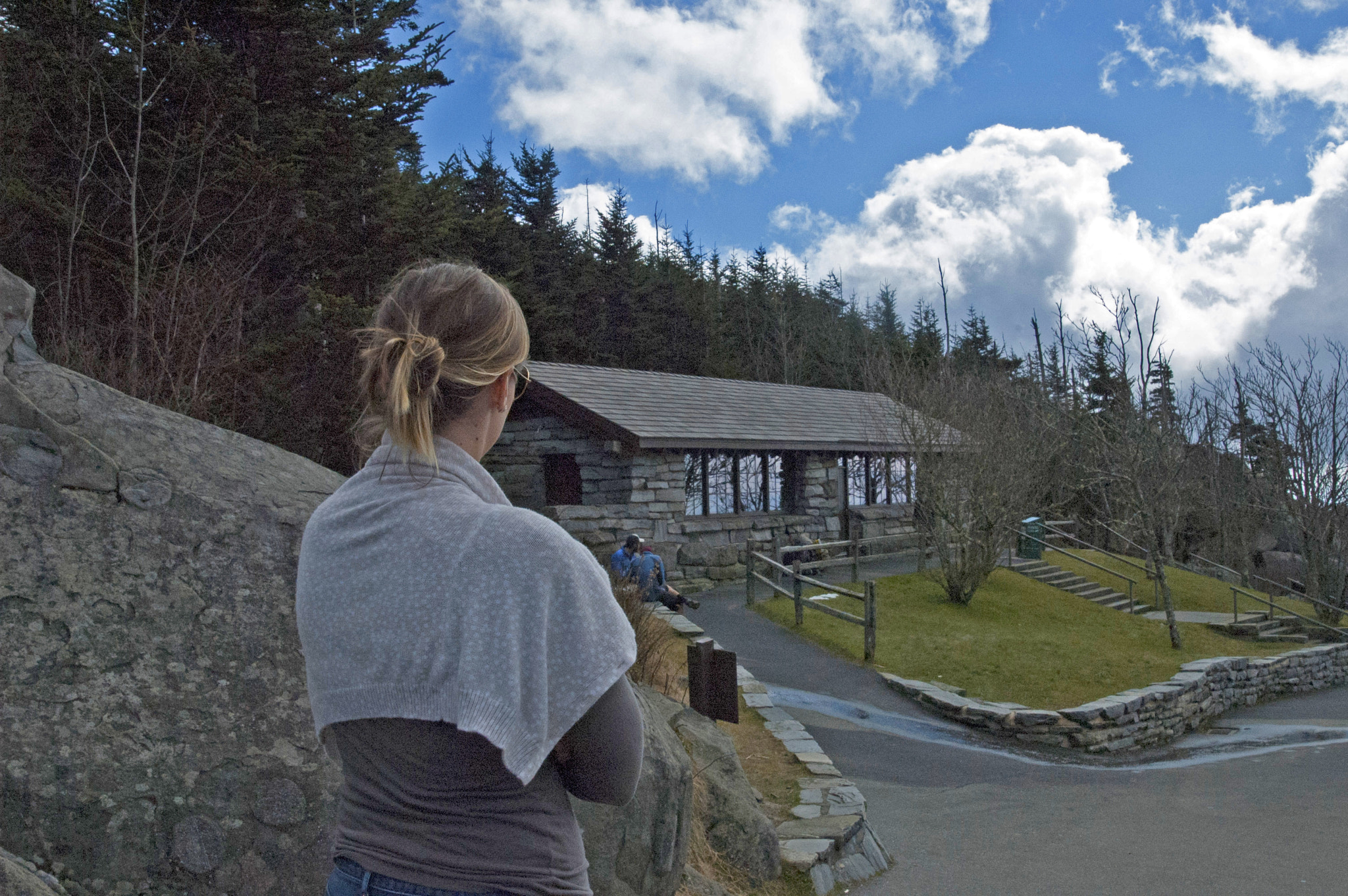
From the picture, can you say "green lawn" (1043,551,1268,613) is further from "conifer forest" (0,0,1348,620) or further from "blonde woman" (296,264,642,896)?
"blonde woman" (296,264,642,896)

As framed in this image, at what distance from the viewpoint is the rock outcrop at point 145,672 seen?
295cm

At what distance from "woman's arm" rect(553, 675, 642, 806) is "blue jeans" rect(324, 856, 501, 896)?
20cm

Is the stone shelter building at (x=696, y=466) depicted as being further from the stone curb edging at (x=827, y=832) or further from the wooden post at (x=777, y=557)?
the stone curb edging at (x=827, y=832)

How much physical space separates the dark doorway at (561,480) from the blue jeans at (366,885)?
1604cm

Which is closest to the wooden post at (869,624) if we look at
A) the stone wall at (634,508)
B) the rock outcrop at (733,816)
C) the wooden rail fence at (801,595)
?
the wooden rail fence at (801,595)

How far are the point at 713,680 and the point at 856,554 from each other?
38.1ft

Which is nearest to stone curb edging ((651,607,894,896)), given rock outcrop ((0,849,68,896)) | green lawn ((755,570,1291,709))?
rock outcrop ((0,849,68,896))

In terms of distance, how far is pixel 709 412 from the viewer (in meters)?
19.2

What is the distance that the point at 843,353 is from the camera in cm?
4850

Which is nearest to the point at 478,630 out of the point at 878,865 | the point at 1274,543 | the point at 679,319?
the point at 878,865

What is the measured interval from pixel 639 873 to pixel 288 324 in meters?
13.4

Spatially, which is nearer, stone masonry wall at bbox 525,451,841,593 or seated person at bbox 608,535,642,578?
seated person at bbox 608,535,642,578

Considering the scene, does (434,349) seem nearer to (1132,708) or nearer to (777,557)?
(1132,708)

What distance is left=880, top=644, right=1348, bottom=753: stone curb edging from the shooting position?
1098 centimetres
